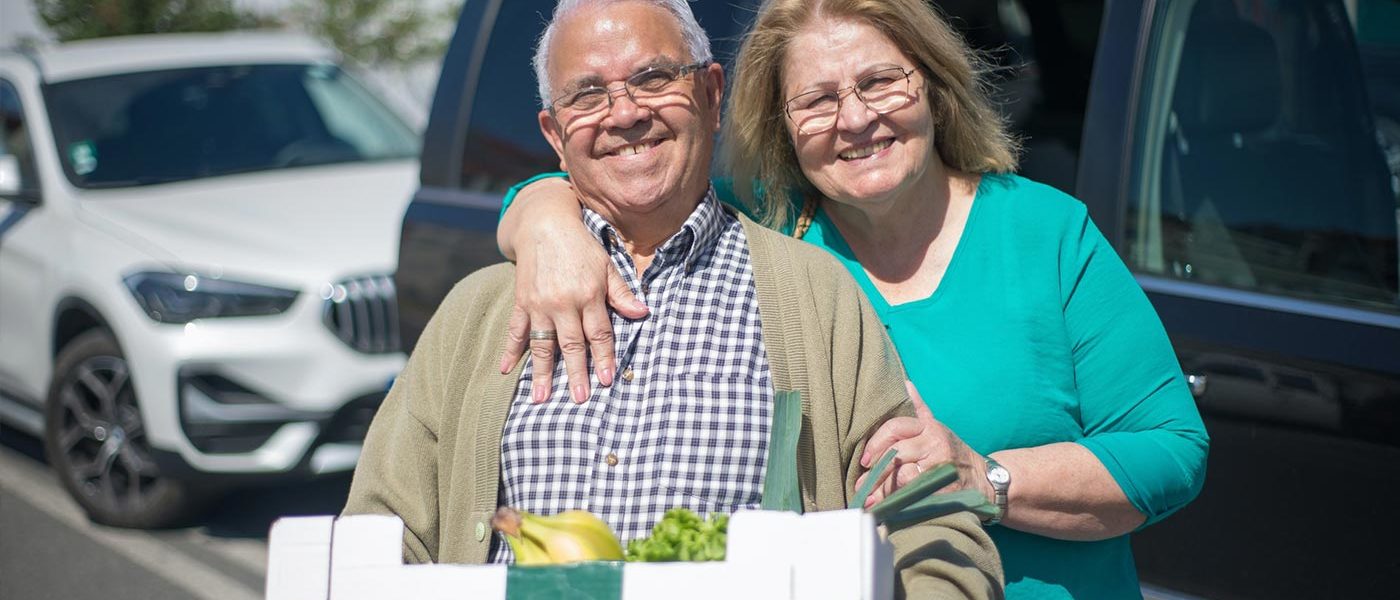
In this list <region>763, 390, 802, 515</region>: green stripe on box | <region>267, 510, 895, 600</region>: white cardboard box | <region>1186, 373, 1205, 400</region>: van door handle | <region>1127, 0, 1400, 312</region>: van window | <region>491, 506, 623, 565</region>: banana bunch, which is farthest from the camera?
<region>1127, 0, 1400, 312</region>: van window

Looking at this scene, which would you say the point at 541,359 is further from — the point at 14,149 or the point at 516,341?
the point at 14,149

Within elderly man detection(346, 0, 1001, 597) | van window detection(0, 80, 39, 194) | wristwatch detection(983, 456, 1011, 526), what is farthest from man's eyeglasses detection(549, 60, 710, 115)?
van window detection(0, 80, 39, 194)

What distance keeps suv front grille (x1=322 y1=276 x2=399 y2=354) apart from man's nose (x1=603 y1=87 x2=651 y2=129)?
3.53m

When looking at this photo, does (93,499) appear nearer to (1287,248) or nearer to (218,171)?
(218,171)

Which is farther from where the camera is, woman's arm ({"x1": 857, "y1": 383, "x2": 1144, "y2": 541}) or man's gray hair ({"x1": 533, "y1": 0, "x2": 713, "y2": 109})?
man's gray hair ({"x1": 533, "y1": 0, "x2": 713, "y2": 109})

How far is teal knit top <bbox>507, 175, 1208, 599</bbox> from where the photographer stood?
2.16m

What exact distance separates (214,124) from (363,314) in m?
1.71

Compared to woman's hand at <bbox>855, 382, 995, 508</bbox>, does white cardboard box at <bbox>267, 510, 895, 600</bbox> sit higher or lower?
higher

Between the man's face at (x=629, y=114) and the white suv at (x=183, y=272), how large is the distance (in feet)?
11.4

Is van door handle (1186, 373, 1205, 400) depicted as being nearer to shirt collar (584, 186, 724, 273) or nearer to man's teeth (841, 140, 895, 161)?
man's teeth (841, 140, 895, 161)

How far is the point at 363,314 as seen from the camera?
5.59 metres

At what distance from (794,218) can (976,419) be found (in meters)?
0.50

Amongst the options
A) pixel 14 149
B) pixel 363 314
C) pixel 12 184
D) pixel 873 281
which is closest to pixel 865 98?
pixel 873 281

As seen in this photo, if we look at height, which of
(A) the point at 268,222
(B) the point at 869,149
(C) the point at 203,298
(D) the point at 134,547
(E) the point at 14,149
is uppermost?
(B) the point at 869,149
